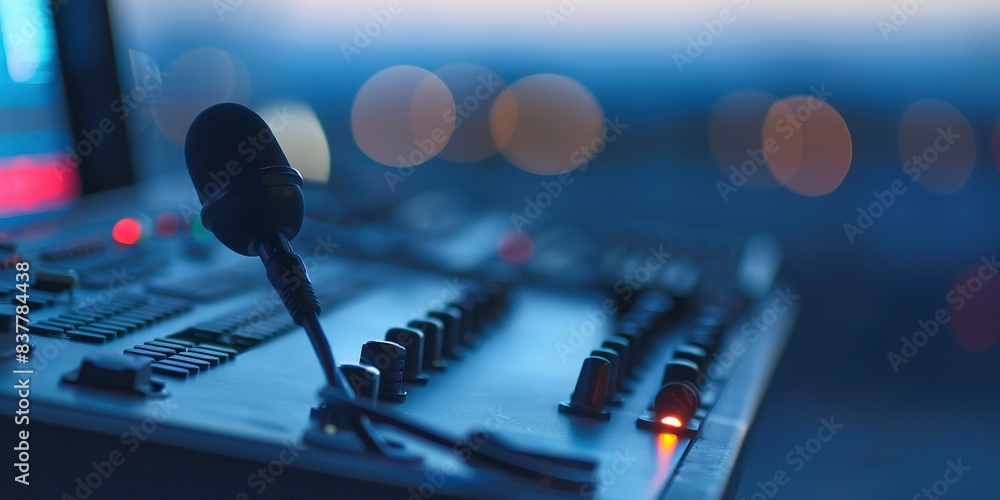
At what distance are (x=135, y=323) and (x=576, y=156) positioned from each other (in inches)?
100

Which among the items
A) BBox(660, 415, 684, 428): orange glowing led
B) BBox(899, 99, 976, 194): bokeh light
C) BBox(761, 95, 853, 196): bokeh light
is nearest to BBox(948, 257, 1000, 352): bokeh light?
BBox(899, 99, 976, 194): bokeh light

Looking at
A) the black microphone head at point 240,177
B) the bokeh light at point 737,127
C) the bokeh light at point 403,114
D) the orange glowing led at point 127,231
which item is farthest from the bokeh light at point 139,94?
the bokeh light at point 737,127

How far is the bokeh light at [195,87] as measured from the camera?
1.68 metres

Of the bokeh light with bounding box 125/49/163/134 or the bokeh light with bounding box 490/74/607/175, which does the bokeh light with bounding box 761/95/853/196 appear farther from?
the bokeh light with bounding box 125/49/163/134

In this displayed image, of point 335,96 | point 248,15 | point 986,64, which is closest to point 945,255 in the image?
point 986,64

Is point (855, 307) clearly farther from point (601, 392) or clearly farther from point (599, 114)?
point (601, 392)

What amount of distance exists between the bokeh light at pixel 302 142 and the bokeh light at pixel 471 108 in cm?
91

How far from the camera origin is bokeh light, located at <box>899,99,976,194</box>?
281 cm

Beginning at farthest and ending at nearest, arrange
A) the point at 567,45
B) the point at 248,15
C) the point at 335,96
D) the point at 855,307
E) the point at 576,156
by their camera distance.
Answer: the point at 576,156
the point at 335,96
the point at 855,307
the point at 567,45
the point at 248,15

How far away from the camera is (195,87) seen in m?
2.23

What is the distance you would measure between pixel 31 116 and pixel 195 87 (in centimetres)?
135

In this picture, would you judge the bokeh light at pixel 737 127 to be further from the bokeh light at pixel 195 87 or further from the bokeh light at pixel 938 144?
the bokeh light at pixel 195 87

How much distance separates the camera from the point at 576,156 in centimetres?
310

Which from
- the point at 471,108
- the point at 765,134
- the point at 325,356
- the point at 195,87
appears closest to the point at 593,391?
the point at 325,356
